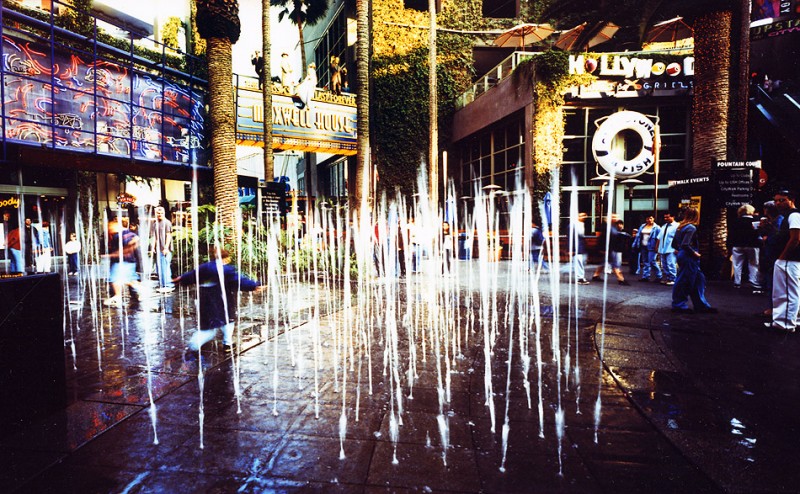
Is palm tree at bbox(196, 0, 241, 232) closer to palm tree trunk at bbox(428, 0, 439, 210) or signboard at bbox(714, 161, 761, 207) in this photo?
palm tree trunk at bbox(428, 0, 439, 210)

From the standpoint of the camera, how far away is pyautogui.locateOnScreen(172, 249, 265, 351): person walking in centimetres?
496

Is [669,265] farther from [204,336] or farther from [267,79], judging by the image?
[267,79]

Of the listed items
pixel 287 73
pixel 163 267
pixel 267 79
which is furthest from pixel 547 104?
pixel 163 267

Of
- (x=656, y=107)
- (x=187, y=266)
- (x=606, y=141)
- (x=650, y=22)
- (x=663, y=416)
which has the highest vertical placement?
(x=650, y=22)

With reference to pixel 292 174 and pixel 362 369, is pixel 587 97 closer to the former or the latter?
pixel 362 369

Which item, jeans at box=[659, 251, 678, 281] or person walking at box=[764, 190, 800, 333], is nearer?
person walking at box=[764, 190, 800, 333]

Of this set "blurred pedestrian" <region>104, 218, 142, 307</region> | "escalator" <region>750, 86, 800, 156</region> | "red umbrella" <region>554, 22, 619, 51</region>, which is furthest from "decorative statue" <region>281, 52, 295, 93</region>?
"escalator" <region>750, 86, 800, 156</region>

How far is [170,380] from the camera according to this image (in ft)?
14.0

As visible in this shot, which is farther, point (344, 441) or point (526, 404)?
point (526, 404)

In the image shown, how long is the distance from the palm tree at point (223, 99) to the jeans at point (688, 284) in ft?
33.8

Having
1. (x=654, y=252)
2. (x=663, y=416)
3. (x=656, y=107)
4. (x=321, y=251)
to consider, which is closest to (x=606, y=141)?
(x=656, y=107)

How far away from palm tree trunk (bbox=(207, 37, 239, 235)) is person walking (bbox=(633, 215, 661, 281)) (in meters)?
11.2

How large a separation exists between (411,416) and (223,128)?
10.5 metres

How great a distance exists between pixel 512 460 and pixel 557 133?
15092 millimetres
